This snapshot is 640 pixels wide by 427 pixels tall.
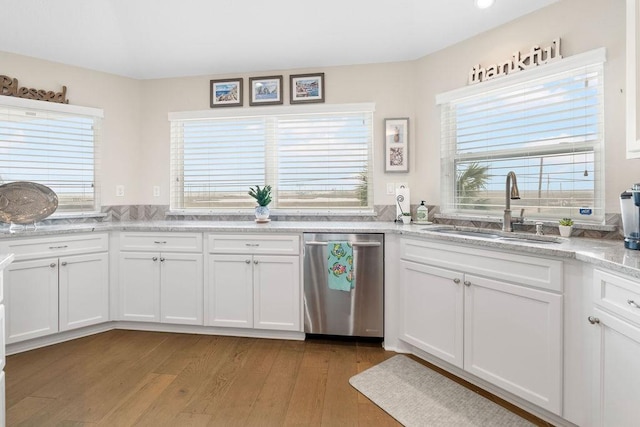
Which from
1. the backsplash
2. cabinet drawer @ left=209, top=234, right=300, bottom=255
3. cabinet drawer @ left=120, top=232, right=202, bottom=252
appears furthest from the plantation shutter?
cabinet drawer @ left=120, top=232, right=202, bottom=252

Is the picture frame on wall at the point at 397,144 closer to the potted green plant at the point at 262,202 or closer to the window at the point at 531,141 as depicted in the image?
the window at the point at 531,141

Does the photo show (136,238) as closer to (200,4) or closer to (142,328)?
(142,328)

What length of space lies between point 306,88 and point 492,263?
232 cm

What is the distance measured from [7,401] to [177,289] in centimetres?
117

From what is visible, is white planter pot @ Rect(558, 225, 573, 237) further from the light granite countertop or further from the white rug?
the white rug

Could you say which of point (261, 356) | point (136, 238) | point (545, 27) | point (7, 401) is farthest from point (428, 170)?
point (7, 401)

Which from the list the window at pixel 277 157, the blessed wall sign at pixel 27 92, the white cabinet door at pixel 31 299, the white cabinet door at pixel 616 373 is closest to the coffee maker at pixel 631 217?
the white cabinet door at pixel 616 373

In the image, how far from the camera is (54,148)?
297cm

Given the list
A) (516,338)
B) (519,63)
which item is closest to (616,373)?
(516,338)

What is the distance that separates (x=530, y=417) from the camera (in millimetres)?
1738

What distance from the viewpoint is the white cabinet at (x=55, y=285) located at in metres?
2.39

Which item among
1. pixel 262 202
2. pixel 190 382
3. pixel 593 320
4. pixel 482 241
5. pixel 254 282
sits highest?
pixel 262 202

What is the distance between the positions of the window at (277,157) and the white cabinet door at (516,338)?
1469 mm

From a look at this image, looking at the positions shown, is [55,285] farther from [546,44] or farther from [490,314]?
[546,44]
